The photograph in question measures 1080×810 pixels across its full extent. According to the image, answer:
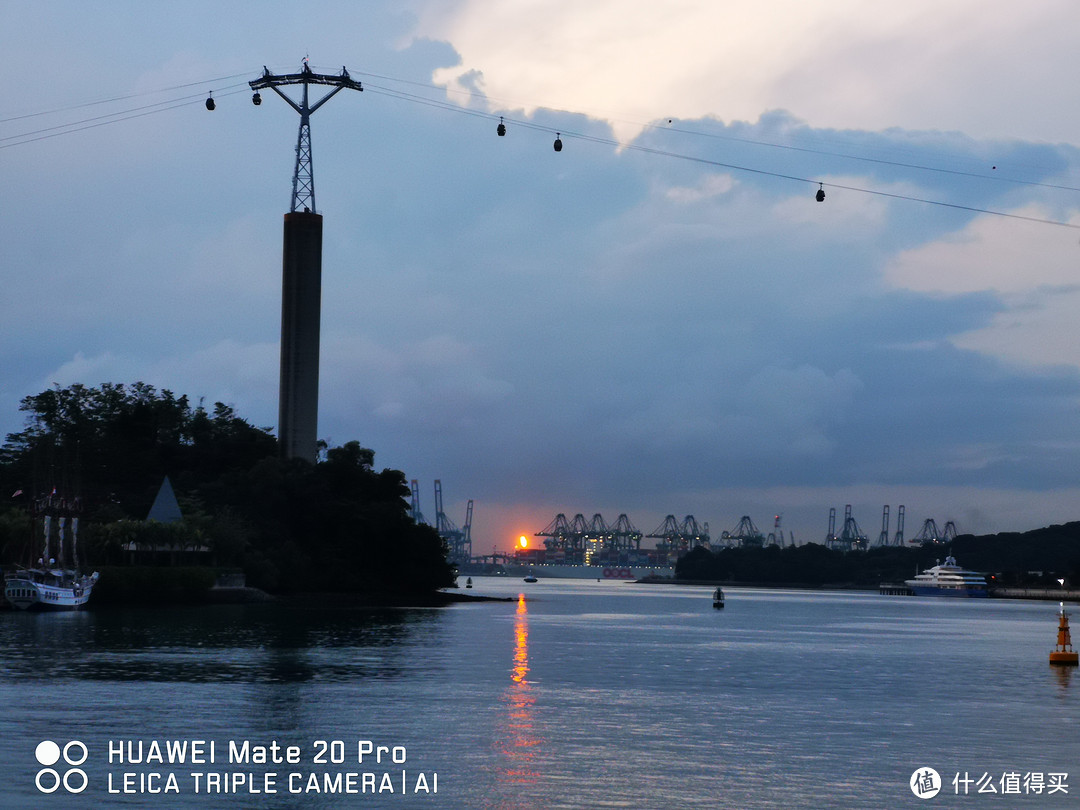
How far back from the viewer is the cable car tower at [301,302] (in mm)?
151750

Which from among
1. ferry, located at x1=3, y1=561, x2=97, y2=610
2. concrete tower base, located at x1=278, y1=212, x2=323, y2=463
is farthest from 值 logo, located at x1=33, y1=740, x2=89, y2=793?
concrete tower base, located at x1=278, y1=212, x2=323, y2=463

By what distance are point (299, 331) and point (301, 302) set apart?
335 centimetres

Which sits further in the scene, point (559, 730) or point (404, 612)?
point (404, 612)

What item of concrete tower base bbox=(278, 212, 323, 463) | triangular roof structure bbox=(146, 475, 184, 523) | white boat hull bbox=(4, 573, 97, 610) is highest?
concrete tower base bbox=(278, 212, 323, 463)

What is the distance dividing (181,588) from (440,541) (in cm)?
4219

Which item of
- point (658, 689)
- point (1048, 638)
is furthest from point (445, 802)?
point (1048, 638)

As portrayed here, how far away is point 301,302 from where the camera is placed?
153 metres

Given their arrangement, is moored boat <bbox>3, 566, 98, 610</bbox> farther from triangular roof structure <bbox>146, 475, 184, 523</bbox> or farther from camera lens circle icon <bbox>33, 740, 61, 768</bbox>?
camera lens circle icon <bbox>33, 740, 61, 768</bbox>

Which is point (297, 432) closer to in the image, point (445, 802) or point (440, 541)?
point (440, 541)

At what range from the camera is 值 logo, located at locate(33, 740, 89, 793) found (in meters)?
26.5

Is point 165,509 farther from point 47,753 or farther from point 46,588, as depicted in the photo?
point 47,753

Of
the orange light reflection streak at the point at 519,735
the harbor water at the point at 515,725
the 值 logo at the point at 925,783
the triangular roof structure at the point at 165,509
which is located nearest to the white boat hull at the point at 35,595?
the harbor water at the point at 515,725

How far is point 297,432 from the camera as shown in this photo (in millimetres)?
154625

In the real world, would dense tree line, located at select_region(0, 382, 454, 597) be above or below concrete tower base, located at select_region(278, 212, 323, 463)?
below
